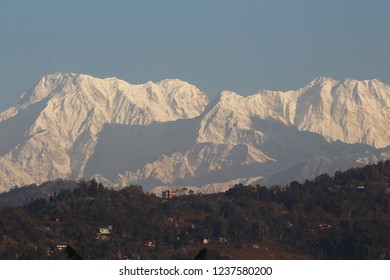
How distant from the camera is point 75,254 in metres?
32.9
